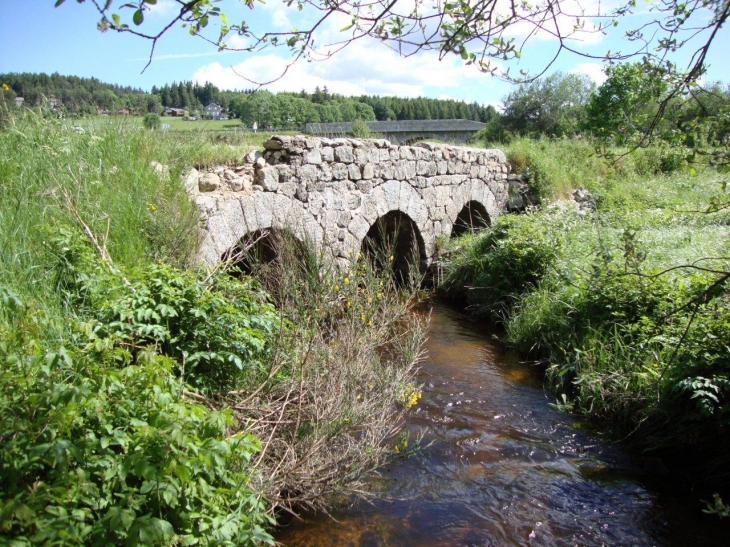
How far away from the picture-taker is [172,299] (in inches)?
139

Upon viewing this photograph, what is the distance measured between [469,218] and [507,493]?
297 inches

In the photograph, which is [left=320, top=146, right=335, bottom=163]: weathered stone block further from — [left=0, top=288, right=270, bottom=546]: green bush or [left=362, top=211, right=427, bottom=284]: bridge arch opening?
[left=0, top=288, right=270, bottom=546]: green bush

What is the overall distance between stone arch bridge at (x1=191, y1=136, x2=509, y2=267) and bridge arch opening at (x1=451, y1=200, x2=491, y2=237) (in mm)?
42

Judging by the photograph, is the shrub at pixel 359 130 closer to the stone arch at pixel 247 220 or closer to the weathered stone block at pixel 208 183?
the stone arch at pixel 247 220

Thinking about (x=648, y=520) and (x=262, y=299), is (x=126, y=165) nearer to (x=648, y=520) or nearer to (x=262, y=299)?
(x=262, y=299)

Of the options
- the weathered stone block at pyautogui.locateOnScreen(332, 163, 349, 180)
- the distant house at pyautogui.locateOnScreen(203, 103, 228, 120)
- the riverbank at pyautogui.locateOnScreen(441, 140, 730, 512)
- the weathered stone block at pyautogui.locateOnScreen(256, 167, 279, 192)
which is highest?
the distant house at pyautogui.locateOnScreen(203, 103, 228, 120)

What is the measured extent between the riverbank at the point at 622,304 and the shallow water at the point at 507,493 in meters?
0.39

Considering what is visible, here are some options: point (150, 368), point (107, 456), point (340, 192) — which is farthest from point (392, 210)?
point (107, 456)

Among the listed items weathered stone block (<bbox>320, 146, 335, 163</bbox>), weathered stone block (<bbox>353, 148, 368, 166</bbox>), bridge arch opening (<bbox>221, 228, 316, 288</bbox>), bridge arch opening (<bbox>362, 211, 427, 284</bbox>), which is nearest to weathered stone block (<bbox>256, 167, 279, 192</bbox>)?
bridge arch opening (<bbox>221, 228, 316, 288</bbox>)

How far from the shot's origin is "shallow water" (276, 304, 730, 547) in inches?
146

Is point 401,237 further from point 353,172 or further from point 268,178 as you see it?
point 268,178

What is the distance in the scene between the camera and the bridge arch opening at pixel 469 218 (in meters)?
10.7

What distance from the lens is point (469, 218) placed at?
11.2m

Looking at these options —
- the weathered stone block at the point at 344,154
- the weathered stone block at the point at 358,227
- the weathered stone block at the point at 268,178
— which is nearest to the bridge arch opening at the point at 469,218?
the weathered stone block at the point at 358,227
